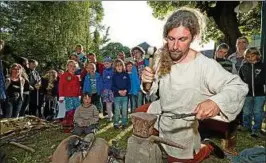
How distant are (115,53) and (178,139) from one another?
0.69 meters

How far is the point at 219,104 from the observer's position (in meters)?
0.42

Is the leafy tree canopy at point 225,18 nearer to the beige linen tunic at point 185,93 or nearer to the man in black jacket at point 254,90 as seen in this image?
the man in black jacket at point 254,90

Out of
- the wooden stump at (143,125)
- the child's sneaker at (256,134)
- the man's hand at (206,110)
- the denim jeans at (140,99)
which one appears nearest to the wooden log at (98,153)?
the wooden stump at (143,125)

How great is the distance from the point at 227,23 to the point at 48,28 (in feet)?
2.27

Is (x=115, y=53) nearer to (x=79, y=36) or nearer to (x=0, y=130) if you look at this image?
(x=79, y=36)

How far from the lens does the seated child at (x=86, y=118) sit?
4.27 feet

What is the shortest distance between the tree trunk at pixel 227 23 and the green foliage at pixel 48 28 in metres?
0.44

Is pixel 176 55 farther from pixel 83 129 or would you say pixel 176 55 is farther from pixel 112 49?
pixel 83 129

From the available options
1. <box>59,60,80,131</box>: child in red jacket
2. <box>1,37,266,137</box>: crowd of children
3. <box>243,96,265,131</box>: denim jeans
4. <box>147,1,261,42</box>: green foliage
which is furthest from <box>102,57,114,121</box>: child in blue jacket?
<box>243,96,265,131</box>: denim jeans

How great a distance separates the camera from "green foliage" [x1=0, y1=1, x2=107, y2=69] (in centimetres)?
126

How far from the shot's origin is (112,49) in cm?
125

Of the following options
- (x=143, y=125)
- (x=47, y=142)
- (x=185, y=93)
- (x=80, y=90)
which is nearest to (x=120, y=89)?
(x=80, y=90)

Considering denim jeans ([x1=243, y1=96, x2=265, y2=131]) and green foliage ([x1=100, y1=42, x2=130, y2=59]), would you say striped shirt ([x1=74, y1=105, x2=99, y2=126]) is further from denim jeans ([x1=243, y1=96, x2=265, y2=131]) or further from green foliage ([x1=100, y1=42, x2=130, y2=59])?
denim jeans ([x1=243, y1=96, x2=265, y2=131])

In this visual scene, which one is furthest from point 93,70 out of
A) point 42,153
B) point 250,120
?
point 250,120
